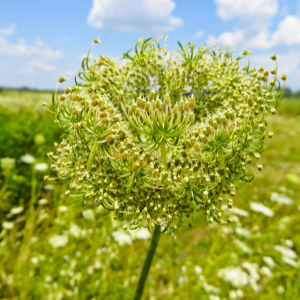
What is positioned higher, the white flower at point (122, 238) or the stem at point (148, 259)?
the stem at point (148, 259)

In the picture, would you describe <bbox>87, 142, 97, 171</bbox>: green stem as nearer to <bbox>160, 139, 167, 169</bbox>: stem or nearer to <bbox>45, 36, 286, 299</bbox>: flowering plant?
<bbox>45, 36, 286, 299</bbox>: flowering plant

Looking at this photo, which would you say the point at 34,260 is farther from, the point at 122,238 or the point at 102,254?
the point at 122,238

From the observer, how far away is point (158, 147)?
1150 millimetres

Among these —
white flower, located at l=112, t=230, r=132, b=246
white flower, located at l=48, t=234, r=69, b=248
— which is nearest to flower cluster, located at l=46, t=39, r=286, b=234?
white flower, located at l=112, t=230, r=132, b=246

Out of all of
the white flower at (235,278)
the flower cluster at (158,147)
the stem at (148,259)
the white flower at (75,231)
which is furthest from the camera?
the white flower at (75,231)

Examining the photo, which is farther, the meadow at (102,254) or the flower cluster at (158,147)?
the meadow at (102,254)

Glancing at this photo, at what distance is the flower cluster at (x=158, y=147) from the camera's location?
1117 mm

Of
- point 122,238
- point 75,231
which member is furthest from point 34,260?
point 122,238

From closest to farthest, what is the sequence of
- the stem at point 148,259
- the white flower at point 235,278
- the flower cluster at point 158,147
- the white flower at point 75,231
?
1. the flower cluster at point 158,147
2. the stem at point 148,259
3. the white flower at point 235,278
4. the white flower at point 75,231

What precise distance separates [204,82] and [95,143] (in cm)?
83

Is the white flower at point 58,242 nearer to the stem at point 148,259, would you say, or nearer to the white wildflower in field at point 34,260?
the white wildflower in field at point 34,260

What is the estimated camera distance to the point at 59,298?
2.78m

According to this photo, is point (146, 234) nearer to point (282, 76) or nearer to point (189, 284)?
point (189, 284)

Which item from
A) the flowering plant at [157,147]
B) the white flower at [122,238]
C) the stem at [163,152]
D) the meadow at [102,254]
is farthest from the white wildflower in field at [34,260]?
the stem at [163,152]
